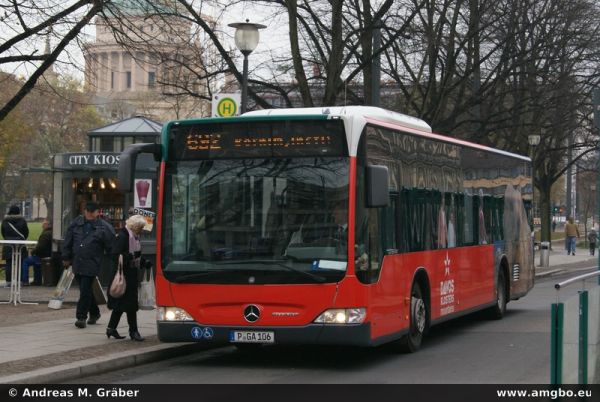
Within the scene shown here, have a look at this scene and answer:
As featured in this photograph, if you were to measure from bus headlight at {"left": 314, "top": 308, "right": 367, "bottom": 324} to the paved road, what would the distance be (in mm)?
578

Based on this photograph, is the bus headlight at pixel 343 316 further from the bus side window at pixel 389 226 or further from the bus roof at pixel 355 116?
the bus roof at pixel 355 116

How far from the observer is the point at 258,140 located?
12438mm

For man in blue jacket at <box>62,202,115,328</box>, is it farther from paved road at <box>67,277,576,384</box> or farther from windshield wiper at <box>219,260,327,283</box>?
windshield wiper at <box>219,260,327,283</box>

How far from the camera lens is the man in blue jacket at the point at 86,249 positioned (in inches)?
596

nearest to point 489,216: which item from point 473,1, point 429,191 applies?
point 429,191

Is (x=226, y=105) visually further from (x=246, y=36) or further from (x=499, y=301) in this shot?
(x=499, y=301)

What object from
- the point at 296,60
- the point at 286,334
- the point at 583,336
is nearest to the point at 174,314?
the point at 286,334

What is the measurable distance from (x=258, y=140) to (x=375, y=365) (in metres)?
2.92

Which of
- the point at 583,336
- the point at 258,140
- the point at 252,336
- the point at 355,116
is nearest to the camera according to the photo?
the point at 583,336

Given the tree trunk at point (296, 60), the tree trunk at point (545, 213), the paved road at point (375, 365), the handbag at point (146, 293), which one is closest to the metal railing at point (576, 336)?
the paved road at point (375, 365)

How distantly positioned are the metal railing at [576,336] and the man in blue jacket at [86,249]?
765 centimetres

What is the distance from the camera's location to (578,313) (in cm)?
900

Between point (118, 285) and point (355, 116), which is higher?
→ point (355, 116)

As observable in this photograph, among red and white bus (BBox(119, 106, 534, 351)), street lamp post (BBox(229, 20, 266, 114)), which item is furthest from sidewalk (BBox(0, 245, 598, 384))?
street lamp post (BBox(229, 20, 266, 114))
